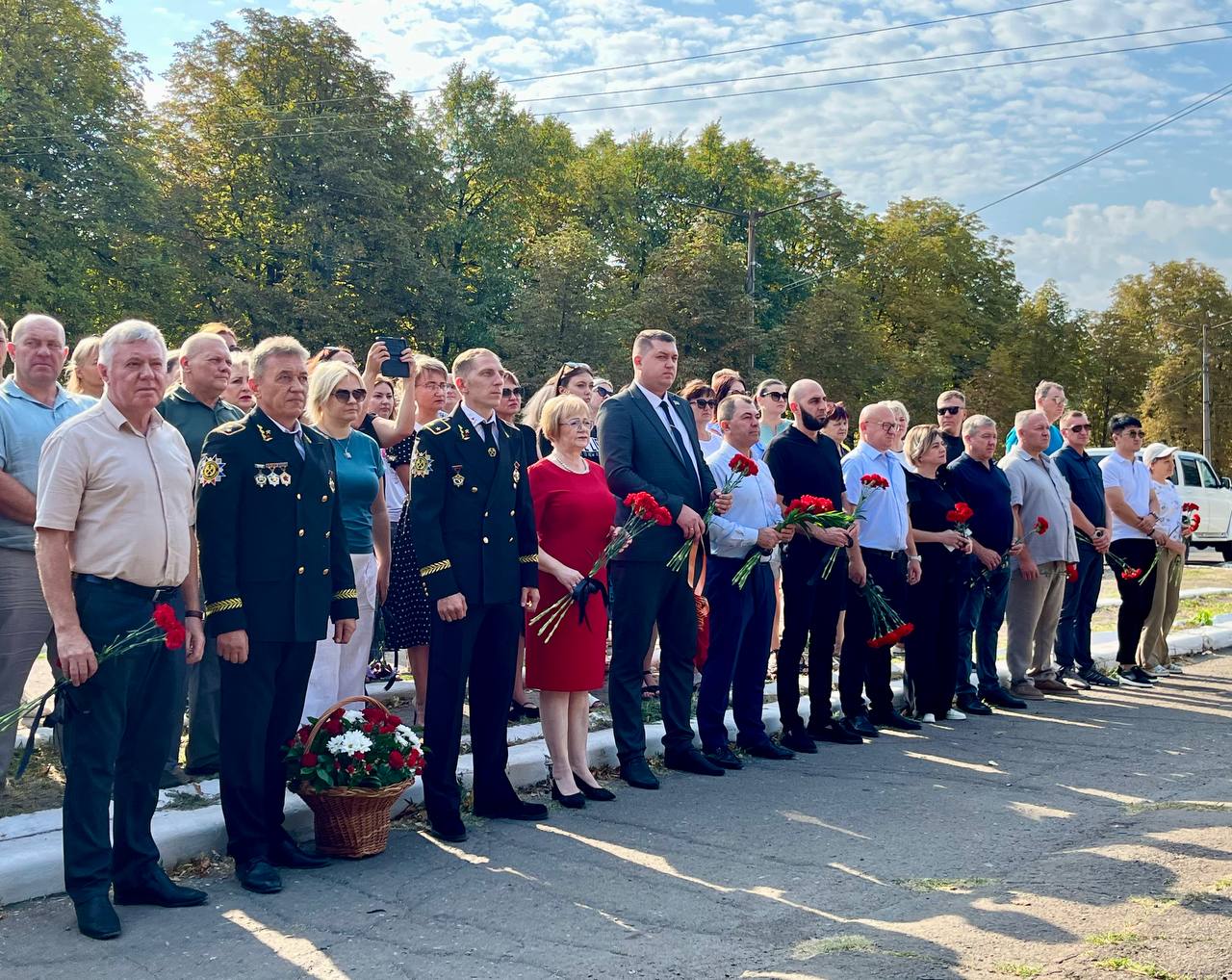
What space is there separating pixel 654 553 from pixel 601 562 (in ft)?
1.67

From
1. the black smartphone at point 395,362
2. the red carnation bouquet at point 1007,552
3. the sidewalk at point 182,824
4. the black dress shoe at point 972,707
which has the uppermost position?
the black smartphone at point 395,362

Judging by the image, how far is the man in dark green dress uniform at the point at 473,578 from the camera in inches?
239

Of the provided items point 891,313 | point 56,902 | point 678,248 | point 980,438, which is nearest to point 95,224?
point 678,248

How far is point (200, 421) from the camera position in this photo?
6438 millimetres

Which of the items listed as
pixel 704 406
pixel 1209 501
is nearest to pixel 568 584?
pixel 704 406

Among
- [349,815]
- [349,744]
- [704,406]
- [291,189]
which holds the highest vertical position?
[291,189]

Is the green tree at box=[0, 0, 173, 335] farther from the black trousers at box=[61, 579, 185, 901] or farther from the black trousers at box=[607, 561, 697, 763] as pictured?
the black trousers at box=[61, 579, 185, 901]

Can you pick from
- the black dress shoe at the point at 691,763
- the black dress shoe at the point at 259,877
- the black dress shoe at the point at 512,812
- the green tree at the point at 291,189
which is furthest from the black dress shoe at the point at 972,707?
the green tree at the point at 291,189

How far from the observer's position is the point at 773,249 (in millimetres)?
51812

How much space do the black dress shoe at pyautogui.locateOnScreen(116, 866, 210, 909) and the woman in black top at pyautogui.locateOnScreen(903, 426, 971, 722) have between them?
5514 mm

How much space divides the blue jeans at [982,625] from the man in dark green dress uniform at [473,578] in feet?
14.4

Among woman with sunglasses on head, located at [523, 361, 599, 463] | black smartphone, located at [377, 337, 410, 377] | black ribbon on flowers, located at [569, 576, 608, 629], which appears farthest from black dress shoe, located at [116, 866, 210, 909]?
woman with sunglasses on head, located at [523, 361, 599, 463]

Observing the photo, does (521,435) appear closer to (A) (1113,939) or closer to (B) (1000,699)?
(A) (1113,939)

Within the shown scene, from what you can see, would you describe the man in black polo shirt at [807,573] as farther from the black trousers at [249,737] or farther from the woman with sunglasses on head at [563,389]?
the black trousers at [249,737]
